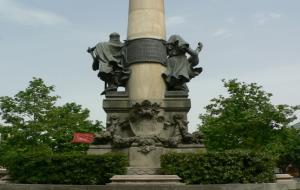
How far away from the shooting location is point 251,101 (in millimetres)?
35812

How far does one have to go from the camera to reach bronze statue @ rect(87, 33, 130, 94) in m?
17.2

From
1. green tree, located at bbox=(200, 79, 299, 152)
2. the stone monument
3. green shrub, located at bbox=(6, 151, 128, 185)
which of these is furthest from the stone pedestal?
green tree, located at bbox=(200, 79, 299, 152)

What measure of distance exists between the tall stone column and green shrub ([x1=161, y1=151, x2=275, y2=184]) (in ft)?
12.5

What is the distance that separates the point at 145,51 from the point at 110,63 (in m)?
1.39

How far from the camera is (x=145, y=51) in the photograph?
1712 centimetres

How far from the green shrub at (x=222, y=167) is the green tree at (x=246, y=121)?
65.6ft

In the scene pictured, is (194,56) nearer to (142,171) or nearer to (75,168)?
(142,171)

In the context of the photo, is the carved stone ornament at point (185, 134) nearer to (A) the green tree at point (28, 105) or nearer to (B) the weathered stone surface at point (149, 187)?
(B) the weathered stone surface at point (149, 187)

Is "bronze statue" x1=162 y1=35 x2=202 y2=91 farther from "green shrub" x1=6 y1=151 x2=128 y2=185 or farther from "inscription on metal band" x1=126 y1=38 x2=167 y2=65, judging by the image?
"green shrub" x1=6 y1=151 x2=128 y2=185

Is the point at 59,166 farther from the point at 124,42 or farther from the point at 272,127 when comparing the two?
the point at 272,127

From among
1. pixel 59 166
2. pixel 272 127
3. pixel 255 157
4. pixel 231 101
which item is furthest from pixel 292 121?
pixel 59 166

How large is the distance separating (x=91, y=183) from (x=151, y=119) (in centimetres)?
358

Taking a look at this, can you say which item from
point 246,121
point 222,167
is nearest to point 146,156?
point 222,167

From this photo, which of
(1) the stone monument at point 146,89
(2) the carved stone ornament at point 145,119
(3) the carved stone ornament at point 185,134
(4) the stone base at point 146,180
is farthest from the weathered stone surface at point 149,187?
(2) the carved stone ornament at point 145,119
